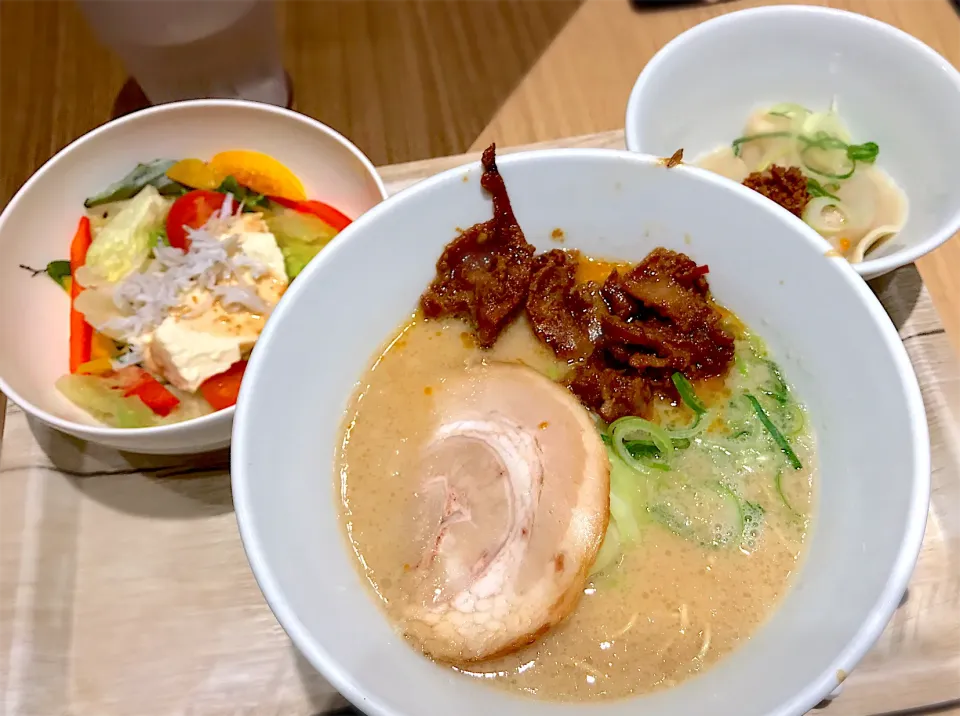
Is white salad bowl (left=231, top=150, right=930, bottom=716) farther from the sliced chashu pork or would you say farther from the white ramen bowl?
→ the white ramen bowl

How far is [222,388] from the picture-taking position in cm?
139

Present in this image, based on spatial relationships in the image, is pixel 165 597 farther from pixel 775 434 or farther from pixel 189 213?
pixel 775 434

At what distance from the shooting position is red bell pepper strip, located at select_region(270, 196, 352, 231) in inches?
63.8

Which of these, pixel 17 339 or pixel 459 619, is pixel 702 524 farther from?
pixel 17 339

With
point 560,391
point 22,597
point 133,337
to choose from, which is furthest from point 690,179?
point 22,597

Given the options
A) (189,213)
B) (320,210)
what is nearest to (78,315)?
(189,213)

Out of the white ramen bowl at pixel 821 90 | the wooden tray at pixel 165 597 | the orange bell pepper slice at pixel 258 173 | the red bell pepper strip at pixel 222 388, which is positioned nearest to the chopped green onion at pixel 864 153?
the white ramen bowl at pixel 821 90

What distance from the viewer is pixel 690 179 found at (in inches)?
40.4

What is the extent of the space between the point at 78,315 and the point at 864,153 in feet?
5.40

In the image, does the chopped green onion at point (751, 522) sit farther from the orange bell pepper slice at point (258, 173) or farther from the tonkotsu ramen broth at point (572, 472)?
the orange bell pepper slice at point (258, 173)

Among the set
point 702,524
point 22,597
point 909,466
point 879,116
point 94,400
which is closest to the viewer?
point 909,466

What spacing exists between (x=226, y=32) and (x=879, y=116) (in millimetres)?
1424

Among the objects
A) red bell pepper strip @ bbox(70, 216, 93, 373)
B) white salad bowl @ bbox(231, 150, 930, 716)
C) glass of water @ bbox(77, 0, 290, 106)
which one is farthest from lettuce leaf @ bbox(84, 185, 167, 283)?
white salad bowl @ bbox(231, 150, 930, 716)

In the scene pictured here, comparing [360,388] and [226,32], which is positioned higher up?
[226,32]
